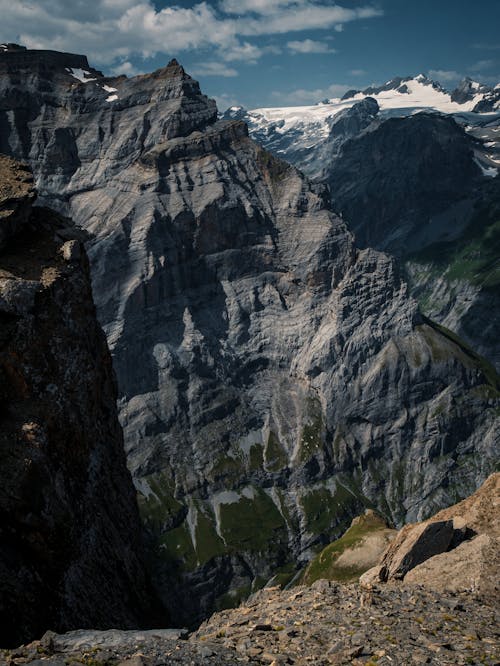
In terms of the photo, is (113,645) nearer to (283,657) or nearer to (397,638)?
(283,657)

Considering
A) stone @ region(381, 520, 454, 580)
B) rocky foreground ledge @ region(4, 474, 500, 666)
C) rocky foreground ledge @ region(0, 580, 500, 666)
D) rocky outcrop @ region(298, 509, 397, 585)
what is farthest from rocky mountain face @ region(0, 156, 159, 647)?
rocky outcrop @ region(298, 509, 397, 585)

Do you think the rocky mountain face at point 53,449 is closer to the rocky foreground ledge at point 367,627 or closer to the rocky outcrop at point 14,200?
the rocky outcrop at point 14,200

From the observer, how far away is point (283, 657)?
29641mm

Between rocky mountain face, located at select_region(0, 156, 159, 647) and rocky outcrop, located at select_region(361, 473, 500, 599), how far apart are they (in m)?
22.5

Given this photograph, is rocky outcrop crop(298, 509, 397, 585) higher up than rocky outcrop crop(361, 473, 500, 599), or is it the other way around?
rocky outcrop crop(361, 473, 500, 599)

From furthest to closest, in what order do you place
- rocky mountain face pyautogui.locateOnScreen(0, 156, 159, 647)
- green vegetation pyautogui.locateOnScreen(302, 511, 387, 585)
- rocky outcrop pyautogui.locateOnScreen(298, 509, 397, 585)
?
green vegetation pyautogui.locateOnScreen(302, 511, 387, 585) < rocky outcrop pyautogui.locateOnScreen(298, 509, 397, 585) < rocky mountain face pyautogui.locateOnScreen(0, 156, 159, 647)

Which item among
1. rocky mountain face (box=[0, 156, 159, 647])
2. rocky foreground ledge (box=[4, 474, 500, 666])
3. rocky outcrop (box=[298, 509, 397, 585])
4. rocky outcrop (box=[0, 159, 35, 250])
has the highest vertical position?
rocky outcrop (box=[0, 159, 35, 250])

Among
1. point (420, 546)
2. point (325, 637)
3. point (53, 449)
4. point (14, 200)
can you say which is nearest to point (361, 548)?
point (420, 546)

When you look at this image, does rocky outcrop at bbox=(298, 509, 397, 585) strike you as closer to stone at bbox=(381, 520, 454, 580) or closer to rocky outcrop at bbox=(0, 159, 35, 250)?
stone at bbox=(381, 520, 454, 580)

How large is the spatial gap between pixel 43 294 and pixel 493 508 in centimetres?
4316

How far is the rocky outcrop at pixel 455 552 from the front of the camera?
1786 inches

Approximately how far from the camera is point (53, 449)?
39.1 metres

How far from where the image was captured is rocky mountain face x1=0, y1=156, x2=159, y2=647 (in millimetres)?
34969

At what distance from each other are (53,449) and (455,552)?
109ft
